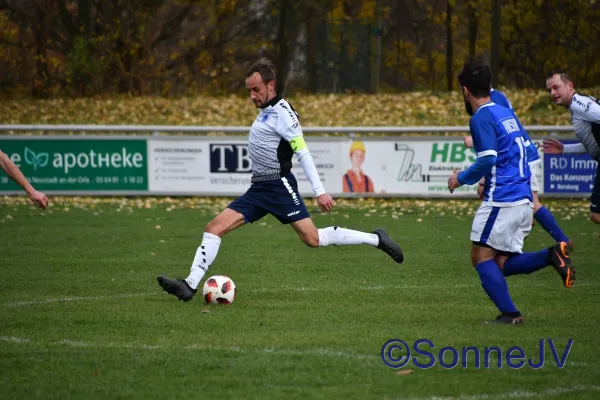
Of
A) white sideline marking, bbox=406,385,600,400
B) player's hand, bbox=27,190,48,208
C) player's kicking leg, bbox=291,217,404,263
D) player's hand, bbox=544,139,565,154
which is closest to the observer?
white sideline marking, bbox=406,385,600,400

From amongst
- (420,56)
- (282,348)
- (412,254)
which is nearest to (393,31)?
(420,56)

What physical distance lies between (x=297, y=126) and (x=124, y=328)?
2.25 meters

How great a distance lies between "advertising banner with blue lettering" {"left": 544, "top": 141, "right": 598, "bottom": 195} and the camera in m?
18.7

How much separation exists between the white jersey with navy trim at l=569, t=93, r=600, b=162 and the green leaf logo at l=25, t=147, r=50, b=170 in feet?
38.2

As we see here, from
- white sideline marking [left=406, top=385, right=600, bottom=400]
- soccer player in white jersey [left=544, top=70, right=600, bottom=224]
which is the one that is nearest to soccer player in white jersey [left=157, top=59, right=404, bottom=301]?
soccer player in white jersey [left=544, top=70, right=600, bottom=224]

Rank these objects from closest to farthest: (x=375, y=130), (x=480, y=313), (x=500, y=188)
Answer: (x=500, y=188), (x=480, y=313), (x=375, y=130)

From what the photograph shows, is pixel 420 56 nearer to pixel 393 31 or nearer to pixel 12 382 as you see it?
pixel 393 31

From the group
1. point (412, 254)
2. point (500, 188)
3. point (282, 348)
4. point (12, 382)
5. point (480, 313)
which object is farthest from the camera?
point (412, 254)

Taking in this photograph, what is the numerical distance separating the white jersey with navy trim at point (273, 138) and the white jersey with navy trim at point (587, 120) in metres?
3.09

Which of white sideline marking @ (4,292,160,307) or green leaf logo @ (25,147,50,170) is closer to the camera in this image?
white sideline marking @ (4,292,160,307)

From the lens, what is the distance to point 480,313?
27.5ft

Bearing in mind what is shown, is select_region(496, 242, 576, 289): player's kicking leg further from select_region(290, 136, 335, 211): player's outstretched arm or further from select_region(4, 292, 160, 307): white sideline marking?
select_region(4, 292, 160, 307): white sideline marking

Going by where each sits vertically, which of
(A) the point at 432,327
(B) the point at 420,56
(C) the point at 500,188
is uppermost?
(C) the point at 500,188

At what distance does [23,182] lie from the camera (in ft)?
26.8
